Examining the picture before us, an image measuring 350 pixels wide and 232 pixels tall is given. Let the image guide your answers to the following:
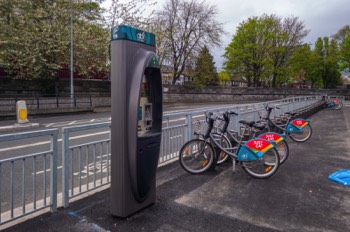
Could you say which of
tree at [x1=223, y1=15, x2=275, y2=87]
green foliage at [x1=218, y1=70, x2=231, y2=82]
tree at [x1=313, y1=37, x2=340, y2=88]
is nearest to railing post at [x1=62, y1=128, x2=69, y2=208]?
tree at [x1=223, y1=15, x2=275, y2=87]

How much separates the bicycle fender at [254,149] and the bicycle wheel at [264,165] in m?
0.09

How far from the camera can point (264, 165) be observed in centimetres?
497

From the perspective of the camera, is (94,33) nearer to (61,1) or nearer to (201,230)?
(61,1)

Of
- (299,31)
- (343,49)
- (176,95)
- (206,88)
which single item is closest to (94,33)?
(176,95)

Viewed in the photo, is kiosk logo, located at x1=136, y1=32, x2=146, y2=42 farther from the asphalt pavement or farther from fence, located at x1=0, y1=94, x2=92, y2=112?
fence, located at x1=0, y1=94, x2=92, y2=112

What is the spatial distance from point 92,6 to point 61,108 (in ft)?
35.0

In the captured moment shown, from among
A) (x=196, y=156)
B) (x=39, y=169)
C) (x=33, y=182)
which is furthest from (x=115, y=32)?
(x=39, y=169)

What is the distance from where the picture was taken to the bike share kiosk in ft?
10.4

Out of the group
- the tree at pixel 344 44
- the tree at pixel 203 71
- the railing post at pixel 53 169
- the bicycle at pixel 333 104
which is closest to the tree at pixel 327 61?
the tree at pixel 344 44

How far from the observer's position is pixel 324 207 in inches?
149

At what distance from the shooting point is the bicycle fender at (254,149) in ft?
16.0

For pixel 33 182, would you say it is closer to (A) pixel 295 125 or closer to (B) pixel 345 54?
(A) pixel 295 125

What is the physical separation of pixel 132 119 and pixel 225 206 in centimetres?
180

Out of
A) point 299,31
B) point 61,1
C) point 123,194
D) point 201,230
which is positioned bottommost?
point 201,230
